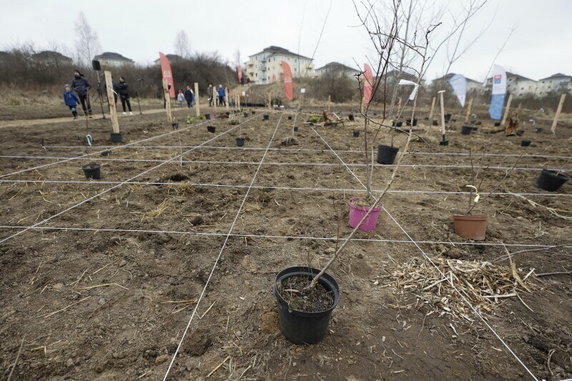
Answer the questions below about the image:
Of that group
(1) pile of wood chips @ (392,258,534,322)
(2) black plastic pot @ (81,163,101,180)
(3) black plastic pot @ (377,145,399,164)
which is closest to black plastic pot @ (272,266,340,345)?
(1) pile of wood chips @ (392,258,534,322)

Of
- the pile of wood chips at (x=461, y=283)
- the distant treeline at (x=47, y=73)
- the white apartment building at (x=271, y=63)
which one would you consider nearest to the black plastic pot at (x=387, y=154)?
the pile of wood chips at (x=461, y=283)

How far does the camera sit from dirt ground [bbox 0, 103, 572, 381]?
152 cm

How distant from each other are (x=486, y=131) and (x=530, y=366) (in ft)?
40.8

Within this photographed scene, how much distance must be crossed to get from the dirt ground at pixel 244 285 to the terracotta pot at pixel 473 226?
0.41 feet

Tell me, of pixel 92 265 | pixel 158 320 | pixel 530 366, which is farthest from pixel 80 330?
pixel 530 366

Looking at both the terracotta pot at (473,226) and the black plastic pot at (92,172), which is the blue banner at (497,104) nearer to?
the terracotta pot at (473,226)

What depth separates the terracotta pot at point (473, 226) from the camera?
9.12ft

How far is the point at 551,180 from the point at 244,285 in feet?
17.3

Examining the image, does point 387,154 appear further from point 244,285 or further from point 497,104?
point 497,104

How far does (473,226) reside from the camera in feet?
9.21

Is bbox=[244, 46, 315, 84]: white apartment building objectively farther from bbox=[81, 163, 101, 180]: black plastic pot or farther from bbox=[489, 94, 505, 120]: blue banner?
bbox=[81, 163, 101, 180]: black plastic pot

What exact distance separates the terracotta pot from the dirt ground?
0.41 feet

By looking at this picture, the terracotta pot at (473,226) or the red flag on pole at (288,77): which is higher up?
the red flag on pole at (288,77)

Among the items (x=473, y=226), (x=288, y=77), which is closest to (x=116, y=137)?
(x=473, y=226)
